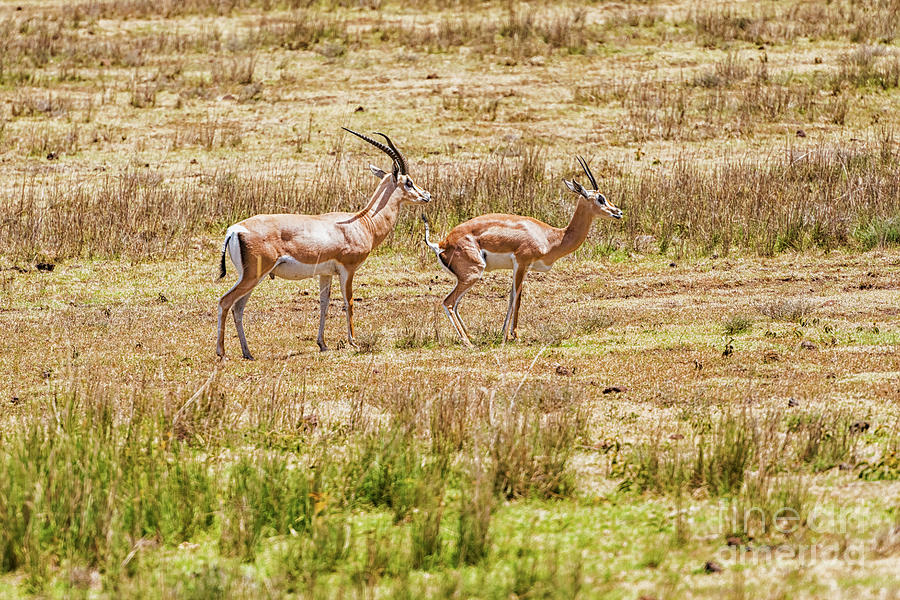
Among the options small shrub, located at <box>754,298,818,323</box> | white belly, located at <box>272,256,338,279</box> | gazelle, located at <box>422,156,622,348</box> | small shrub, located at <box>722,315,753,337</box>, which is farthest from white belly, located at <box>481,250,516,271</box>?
small shrub, located at <box>754,298,818,323</box>

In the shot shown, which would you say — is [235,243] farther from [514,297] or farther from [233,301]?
[514,297]

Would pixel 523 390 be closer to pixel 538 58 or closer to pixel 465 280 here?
pixel 465 280

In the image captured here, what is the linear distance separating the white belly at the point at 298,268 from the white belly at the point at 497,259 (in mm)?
1595

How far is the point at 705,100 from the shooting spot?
2228cm

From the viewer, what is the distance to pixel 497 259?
11742mm

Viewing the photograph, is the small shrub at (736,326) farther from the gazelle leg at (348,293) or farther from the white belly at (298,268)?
the white belly at (298,268)

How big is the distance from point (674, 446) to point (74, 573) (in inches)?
141

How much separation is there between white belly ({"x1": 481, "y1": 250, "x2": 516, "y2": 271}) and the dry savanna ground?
72 centimetres

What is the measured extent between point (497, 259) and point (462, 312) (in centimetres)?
157

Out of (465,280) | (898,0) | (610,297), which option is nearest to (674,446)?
(465,280)

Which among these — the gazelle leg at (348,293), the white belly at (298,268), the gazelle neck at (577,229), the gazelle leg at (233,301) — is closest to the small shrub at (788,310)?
the gazelle neck at (577,229)

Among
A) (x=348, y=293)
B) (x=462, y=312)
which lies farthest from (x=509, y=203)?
(x=348, y=293)

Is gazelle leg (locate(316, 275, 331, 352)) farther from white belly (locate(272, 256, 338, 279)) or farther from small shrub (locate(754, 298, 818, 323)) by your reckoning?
small shrub (locate(754, 298, 818, 323))

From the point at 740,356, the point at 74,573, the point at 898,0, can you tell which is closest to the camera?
the point at 74,573
